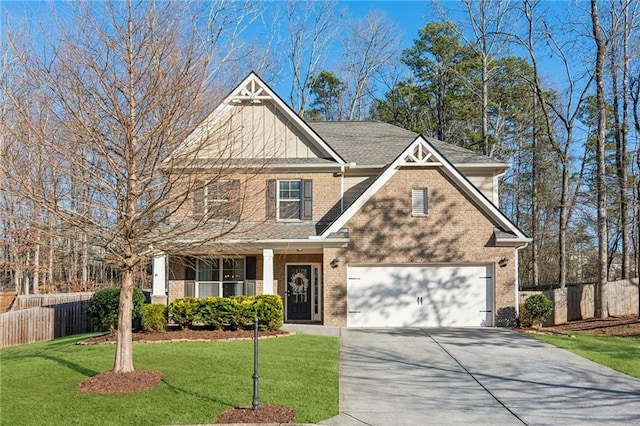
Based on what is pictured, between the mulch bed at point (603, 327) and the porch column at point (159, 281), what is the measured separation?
11.9 metres

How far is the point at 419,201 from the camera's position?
18281 mm

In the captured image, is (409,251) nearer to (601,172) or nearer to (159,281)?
(159,281)

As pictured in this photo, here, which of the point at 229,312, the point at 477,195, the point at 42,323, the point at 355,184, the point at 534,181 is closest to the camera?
the point at 229,312

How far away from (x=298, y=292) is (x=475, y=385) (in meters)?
10.3

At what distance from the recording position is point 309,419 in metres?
7.93

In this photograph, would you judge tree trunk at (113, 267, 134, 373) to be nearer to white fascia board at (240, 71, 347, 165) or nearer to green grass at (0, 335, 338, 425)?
green grass at (0, 335, 338, 425)

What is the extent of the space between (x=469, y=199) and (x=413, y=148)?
8.01 ft

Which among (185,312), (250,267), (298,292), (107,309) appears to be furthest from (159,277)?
(298,292)

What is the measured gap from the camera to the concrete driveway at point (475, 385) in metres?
8.37

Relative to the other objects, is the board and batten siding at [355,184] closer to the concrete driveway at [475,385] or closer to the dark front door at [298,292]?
the dark front door at [298,292]

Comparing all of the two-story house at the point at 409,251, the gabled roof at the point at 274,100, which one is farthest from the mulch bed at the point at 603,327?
the gabled roof at the point at 274,100

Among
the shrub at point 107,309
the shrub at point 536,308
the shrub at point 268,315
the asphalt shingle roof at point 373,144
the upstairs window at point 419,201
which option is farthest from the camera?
the asphalt shingle roof at point 373,144

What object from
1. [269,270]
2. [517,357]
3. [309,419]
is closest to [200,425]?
[309,419]

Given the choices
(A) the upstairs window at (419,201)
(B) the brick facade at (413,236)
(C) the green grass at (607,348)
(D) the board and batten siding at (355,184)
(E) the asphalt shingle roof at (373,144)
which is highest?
(E) the asphalt shingle roof at (373,144)
